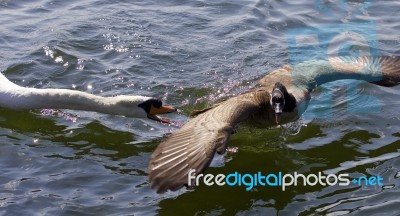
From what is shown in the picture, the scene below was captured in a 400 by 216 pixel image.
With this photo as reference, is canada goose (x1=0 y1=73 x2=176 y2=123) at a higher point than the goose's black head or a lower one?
lower

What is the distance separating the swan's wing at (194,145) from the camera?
8.00 m

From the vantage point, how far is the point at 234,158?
1021 cm

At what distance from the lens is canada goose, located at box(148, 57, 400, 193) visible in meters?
8.20

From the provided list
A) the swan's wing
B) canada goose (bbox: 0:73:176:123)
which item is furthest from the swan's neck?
the swan's wing

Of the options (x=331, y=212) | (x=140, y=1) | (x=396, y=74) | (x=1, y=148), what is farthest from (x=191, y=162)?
(x=140, y=1)

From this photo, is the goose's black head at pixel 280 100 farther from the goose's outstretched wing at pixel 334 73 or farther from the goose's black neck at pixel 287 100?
the goose's outstretched wing at pixel 334 73

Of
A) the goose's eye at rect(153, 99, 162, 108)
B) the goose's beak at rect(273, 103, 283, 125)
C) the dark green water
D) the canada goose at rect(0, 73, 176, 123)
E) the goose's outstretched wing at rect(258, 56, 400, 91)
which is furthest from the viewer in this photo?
the goose's outstretched wing at rect(258, 56, 400, 91)

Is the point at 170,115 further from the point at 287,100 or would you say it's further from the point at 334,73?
the point at 334,73

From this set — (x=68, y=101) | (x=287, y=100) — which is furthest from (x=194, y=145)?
(x=68, y=101)

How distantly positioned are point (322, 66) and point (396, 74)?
3.65 ft

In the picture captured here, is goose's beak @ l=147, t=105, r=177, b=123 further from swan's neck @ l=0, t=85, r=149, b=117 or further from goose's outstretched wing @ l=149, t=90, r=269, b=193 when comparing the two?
goose's outstretched wing @ l=149, t=90, r=269, b=193

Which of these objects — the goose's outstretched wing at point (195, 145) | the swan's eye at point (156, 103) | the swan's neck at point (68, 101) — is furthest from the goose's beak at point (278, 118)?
the swan's neck at point (68, 101)

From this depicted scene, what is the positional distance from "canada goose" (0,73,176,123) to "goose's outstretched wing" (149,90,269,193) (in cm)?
83

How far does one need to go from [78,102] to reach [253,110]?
96.8 inches
